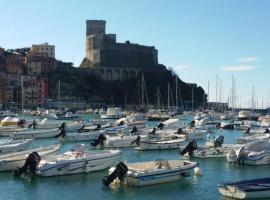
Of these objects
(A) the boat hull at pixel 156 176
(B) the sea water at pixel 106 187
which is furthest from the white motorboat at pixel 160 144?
(A) the boat hull at pixel 156 176

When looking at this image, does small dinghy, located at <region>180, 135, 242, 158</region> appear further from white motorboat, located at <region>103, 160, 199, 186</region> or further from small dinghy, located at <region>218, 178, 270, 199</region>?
small dinghy, located at <region>218, 178, 270, 199</region>

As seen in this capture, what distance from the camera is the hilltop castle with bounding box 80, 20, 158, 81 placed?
529ft

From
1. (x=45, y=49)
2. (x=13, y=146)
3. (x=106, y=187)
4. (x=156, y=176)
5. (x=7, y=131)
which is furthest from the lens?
(x=45, y=49)

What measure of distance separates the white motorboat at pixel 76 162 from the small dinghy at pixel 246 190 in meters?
9.04

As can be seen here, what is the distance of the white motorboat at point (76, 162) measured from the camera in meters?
29.8

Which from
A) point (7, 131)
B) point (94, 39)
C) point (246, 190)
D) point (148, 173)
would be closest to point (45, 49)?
point (94, 39)

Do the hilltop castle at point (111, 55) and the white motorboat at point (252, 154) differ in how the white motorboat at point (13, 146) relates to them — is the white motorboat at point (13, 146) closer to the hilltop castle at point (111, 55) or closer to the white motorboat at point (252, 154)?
the white motorboat at point (252, 154)

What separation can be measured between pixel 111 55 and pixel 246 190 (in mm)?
138979

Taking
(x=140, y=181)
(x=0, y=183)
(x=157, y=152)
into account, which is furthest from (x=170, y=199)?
(x=157, y=152)

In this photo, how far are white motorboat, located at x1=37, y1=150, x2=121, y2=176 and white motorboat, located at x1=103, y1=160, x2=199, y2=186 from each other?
2.99m

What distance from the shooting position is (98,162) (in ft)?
104

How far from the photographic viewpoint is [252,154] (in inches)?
1358

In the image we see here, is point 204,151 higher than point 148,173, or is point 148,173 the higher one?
point 204,151

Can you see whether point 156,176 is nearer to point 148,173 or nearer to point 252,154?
point 148,173
